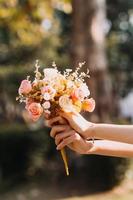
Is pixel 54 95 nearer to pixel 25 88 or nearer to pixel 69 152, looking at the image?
pixel 25 88

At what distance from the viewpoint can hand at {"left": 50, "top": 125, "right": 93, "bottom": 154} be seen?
3.48m

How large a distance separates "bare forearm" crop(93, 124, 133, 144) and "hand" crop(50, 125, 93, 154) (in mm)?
116

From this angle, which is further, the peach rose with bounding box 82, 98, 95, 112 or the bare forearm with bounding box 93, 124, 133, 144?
the peach rose with bounding box 82, 98, 95, 112

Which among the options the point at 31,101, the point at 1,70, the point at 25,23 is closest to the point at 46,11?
the point at 25,23

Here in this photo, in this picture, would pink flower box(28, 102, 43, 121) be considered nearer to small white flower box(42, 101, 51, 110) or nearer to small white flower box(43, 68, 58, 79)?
small white flower box(42, 101, 51, 110)

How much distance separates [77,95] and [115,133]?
389 mm

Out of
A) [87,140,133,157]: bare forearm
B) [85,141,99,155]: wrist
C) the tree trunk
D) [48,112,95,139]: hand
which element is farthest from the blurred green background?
[48,112,95,139]: hand

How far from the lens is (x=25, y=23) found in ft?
48.3

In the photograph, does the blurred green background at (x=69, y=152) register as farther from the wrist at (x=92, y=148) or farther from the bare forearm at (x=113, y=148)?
the wrist at (x=92, y=148)

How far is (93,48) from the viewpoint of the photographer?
1153 cm

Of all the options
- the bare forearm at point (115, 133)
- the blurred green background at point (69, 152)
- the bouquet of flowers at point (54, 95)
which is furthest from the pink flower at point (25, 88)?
the blurred green background at point (69, 152)

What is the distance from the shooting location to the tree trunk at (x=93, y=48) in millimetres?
11352

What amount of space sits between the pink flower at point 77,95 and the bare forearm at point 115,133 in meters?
0.28

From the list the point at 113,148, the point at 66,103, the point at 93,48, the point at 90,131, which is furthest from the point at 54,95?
the point at 93,48
